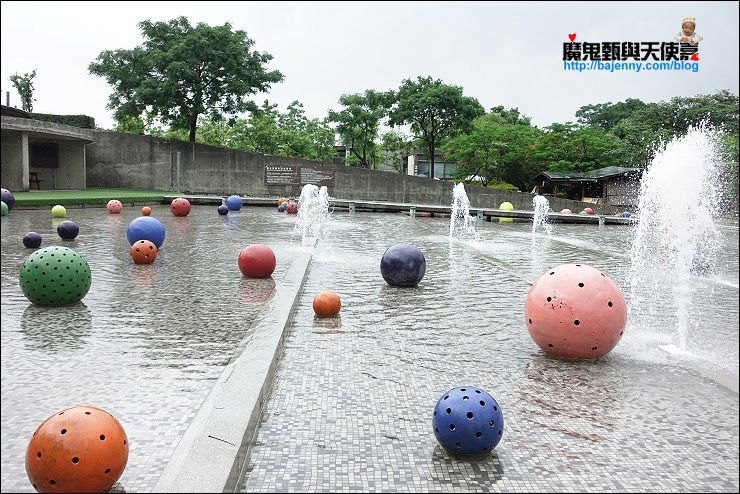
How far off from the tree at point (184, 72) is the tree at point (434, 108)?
1091 cm

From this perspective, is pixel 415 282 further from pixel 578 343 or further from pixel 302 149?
pixel 302 149

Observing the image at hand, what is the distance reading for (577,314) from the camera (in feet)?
22.7

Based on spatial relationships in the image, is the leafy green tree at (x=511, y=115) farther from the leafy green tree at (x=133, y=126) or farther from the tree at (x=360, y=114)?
the leafy green tree at (x=133, y=126)

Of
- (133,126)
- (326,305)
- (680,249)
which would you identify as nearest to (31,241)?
(326,305)

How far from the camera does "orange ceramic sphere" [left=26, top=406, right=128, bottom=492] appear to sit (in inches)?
146

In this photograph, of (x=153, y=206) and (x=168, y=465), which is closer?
(x=168, y=465)

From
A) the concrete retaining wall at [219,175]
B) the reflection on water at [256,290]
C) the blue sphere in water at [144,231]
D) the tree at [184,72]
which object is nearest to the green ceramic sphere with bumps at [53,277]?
the reflection on water at [256,290]

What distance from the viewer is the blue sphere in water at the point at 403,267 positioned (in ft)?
37.6

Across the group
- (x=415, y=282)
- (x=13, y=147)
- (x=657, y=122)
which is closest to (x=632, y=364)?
(x=415, y=282)

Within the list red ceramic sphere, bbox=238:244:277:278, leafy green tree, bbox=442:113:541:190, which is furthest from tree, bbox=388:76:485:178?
red ceramic sphere, bbox=238:244:277:278

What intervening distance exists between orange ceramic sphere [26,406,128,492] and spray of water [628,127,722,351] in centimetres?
665

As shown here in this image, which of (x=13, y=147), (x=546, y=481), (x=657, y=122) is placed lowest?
(x=546, y=481)

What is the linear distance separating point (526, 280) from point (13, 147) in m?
31.3

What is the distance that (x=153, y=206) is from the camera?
35.2 meters
